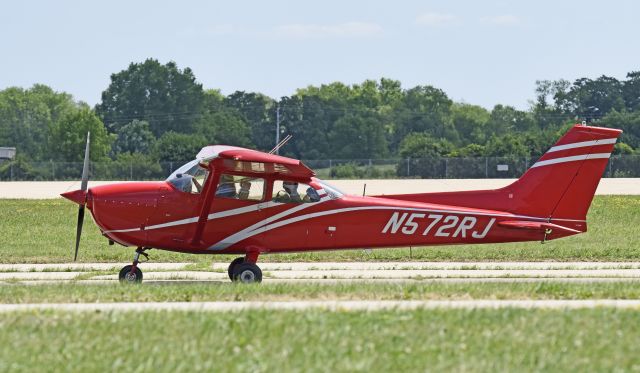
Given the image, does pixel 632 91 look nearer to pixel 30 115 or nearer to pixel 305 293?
pixel 30 115

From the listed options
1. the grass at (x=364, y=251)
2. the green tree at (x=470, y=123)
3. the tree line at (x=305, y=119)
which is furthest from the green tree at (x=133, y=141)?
the grass at (x=364, y=251)

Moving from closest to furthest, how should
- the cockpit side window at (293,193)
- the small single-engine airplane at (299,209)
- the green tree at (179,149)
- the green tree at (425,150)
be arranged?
the small single-engine airplane at (299,209) → the cockpit side window at (293,193) → the green tree at (179,149) → the green tree at (425,150)

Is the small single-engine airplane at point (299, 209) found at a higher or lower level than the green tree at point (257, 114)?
lower

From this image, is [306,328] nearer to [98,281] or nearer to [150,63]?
[98,281]

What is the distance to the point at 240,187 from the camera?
60.0 feet

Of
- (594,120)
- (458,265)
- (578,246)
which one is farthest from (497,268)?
(594,120)

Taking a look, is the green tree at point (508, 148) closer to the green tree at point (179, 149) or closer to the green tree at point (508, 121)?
the green tree at point (179, 149)

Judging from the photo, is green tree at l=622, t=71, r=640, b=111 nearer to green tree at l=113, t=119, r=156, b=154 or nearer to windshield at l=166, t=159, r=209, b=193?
green tree at l=113, t=119, r=156, b=154

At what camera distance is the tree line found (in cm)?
8588

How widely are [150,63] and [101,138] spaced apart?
23.5 metres

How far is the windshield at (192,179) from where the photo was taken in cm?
1816

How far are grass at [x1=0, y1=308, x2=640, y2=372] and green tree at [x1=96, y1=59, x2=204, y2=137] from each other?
96190 mm

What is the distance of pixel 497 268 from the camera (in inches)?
837

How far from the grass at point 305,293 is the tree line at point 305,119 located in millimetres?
58855
